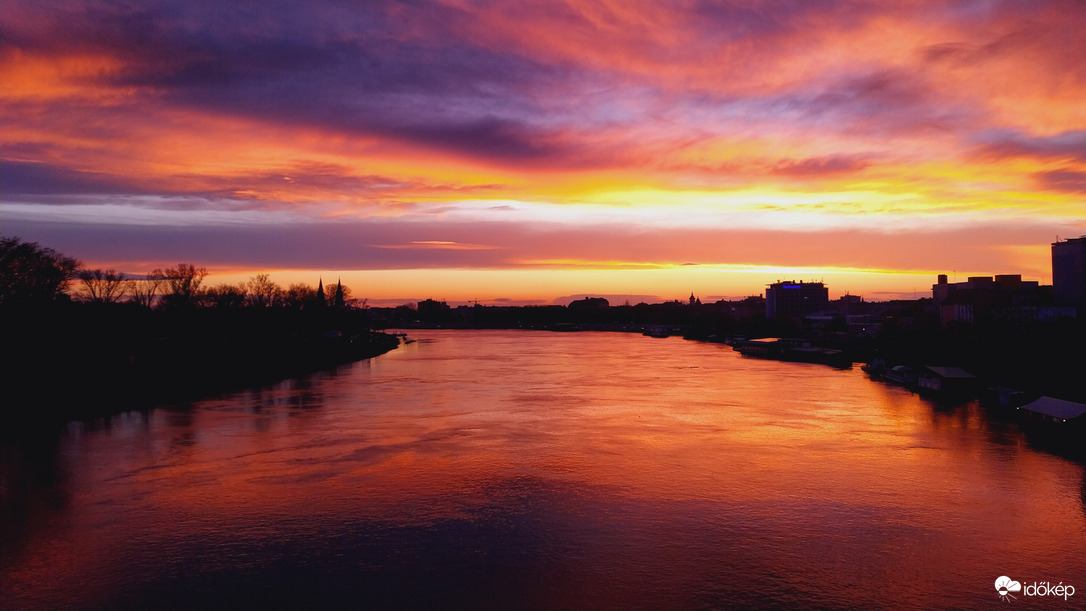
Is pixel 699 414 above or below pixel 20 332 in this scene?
below

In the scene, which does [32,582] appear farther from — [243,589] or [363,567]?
[363,567]

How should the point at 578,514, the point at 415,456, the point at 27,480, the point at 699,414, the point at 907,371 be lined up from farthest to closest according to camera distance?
the point at 907,371
the point at 699,414
the point at 415,456
the point at 27,480
the point at 578,514

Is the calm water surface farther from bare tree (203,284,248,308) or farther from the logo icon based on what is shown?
bare tree (203,284,248,308)

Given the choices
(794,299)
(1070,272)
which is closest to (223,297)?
(1070,272)

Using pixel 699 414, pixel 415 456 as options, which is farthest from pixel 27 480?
pixel 699 414

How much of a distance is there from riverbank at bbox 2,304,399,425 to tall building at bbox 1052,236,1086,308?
45.0m

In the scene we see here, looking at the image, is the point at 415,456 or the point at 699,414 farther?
the point at 699,414

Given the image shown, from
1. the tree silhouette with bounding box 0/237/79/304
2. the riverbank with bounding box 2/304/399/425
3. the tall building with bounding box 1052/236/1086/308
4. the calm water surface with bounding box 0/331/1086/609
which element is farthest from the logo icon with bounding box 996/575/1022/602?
the tall building with bounding box 1052/236/1086/308

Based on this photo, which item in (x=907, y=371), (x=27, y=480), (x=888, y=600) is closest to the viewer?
(x=888, y=600)

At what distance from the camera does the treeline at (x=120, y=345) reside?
68.6ft

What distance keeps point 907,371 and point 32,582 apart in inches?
1146

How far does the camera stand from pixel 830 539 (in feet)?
31.0

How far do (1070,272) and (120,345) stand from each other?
52.8 meters

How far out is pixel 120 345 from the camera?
28.0 m
